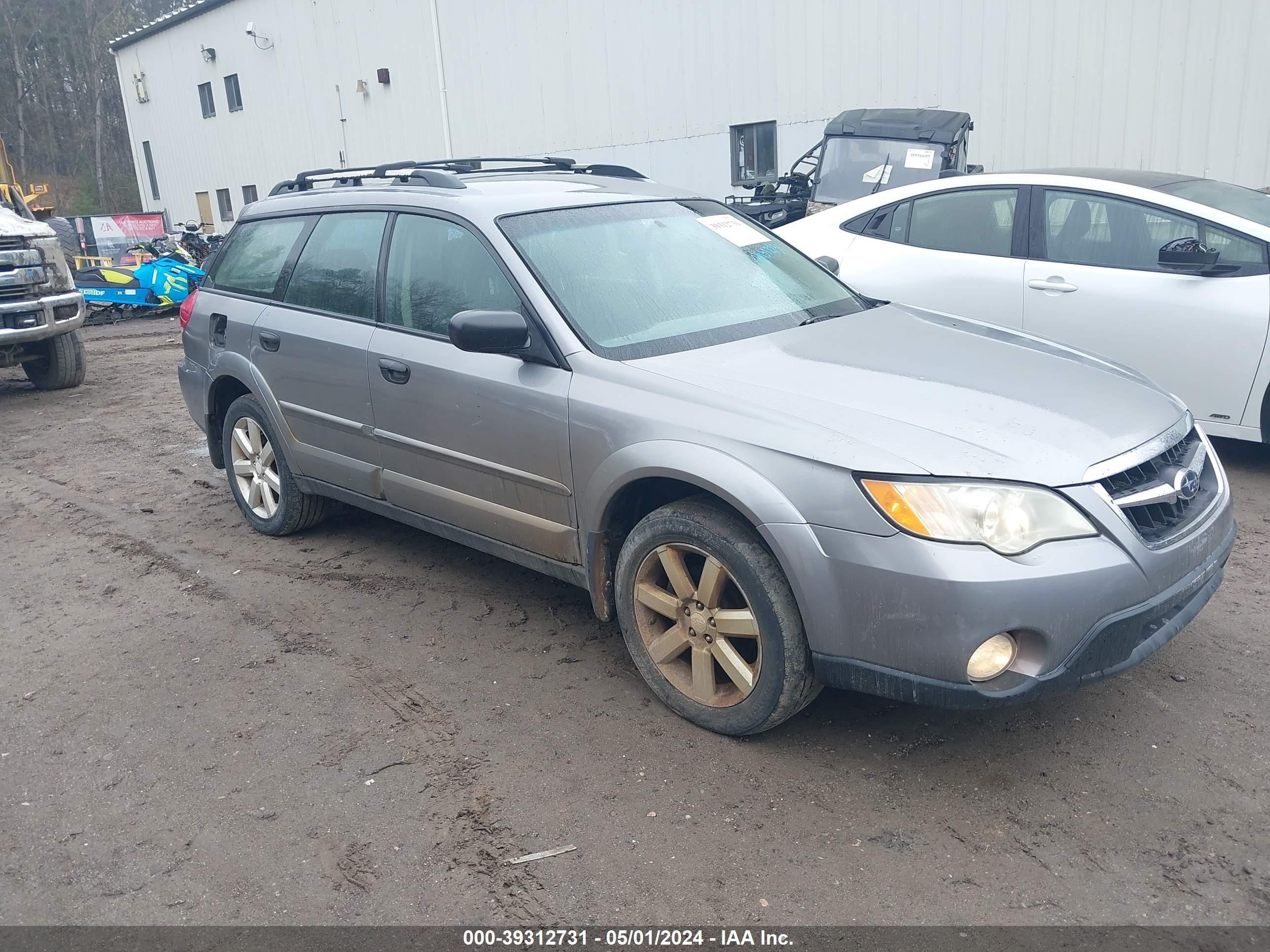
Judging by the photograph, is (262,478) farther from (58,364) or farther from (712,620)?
(58,364)

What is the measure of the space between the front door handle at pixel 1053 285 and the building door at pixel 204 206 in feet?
96.0

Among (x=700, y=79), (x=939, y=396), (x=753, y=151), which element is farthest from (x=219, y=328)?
(x=700, y=79)

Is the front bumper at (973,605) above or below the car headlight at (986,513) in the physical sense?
below

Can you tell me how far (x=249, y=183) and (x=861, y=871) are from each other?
2970cm

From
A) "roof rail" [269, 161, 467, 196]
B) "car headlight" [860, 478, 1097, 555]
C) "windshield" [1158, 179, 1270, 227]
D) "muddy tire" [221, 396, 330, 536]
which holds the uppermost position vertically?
"roof rail" [269, 161, 467, 196]

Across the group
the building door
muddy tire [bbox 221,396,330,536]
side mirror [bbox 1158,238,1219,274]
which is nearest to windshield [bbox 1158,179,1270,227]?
side mirror [bbox 1158,238,1219,274]

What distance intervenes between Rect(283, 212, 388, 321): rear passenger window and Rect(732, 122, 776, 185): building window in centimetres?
1151

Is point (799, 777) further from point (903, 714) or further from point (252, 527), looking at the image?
point (252, 527)

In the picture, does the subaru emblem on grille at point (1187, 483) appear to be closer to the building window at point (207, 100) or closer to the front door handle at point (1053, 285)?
the front door handle at point (1053, 285)

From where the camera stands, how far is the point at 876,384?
317 centimetres

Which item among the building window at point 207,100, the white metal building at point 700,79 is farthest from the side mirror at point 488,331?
the building window at point 207,100

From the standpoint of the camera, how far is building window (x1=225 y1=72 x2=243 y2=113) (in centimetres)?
2812

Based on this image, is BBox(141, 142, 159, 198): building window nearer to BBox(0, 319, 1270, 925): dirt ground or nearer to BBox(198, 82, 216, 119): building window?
BBox(198, 82, 216, 119): building window

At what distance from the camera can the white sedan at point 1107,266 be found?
518 cm
